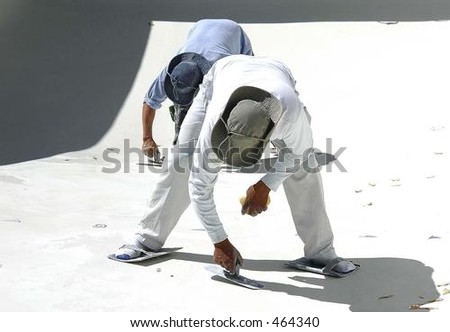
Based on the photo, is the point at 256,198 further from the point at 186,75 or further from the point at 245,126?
the point at 186,75

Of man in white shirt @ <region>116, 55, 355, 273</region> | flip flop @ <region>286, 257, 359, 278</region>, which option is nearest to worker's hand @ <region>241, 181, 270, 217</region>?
man in white shirt @ <region>116, 55, 355, 273</region>

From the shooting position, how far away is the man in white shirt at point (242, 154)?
9.07 ft

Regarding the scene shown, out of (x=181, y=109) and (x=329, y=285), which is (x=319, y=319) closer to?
(x=329, y=285)

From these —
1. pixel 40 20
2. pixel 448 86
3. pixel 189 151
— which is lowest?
pixel 189 151

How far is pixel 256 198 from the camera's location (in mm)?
3012

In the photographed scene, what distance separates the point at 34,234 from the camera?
4039 millimetres

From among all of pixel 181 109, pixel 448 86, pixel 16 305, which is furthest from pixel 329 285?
pixel 448 86

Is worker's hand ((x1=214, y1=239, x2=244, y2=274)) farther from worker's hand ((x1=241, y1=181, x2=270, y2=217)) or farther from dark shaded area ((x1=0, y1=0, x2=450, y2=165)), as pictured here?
dark shaded area ((x1=0, y1=0, x2=450, y2=165))

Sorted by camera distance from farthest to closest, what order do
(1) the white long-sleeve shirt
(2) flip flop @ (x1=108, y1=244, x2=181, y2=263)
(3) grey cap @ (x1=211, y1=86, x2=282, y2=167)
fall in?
(2) flip flop @ (x1=108, y1=244, x2=181, y2=263) < (1) the white long-sleeve shirt < (3) grey cap @ (x1=211, y1=86, x2=282, y2=167)

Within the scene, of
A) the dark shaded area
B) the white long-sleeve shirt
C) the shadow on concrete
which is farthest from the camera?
the dark shaded area

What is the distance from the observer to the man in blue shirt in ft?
11.5

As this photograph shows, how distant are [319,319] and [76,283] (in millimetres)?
1080

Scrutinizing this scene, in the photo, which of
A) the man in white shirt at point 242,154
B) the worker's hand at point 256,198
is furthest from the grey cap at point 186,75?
the worker's hand at point 256,198

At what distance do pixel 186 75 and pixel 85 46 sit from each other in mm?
4694
